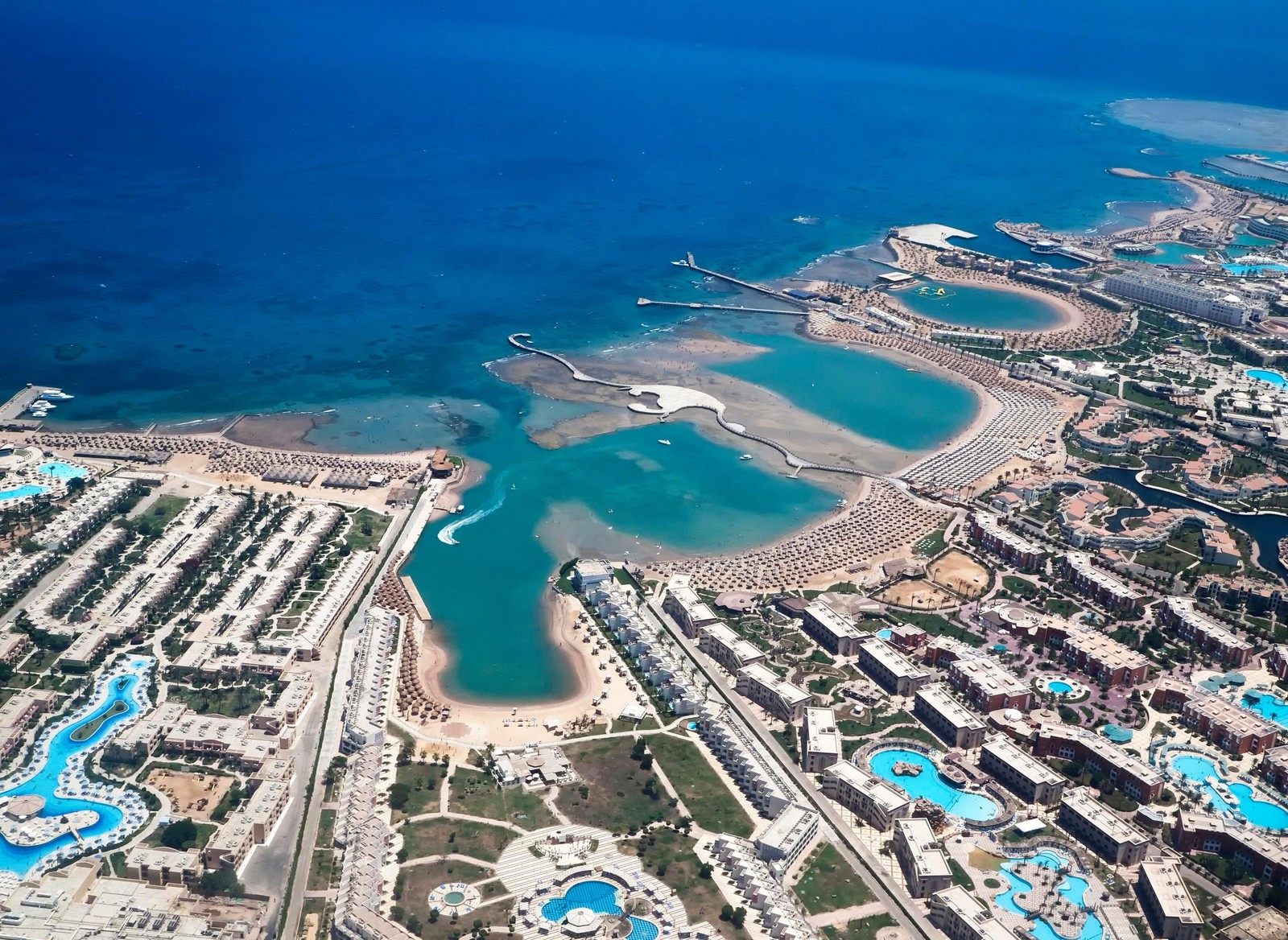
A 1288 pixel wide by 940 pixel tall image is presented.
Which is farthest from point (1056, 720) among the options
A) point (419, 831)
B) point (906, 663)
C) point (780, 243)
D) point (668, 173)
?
point (668, 173)

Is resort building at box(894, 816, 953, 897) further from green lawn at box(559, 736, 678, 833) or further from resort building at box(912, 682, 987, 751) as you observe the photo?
green lawn at box(559, 736, 678, 833)

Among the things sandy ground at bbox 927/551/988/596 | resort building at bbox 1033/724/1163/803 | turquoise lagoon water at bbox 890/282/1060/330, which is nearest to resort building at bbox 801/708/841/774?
resort building at bbox 1033/724/1163/803

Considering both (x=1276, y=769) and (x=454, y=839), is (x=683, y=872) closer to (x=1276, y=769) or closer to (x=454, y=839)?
(x=454, y=839)

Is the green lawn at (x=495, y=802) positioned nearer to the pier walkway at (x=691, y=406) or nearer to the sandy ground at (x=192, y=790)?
the sandy ground at (x=192, y=790)

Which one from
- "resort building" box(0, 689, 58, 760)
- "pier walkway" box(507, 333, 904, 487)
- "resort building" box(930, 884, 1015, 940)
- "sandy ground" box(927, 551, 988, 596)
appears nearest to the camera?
"resort building" box(930, 884, 1015, 940)

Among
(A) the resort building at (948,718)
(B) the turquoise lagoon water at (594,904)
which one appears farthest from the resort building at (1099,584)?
(B) the turquoise lagoon water at (594,904)

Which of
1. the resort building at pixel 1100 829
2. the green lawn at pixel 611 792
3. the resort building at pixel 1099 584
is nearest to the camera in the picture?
the resort building at pixel 1100 829

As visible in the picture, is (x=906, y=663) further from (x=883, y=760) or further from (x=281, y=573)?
(x=281, y=573)
